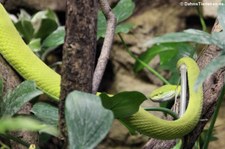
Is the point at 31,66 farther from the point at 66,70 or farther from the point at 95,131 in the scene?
the point at 95,131

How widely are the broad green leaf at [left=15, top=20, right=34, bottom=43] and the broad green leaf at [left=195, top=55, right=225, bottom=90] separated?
1.44 metres

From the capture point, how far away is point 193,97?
111 centimetres

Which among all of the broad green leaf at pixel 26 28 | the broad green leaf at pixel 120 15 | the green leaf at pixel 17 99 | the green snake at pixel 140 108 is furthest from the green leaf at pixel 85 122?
the broad green leaf at pixel 26 28

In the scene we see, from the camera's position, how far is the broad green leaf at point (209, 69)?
510mm

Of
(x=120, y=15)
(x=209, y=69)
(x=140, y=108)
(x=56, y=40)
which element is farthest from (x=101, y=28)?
(x=209, y=69)

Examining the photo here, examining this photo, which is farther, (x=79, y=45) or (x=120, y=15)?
(x=120, y=15)

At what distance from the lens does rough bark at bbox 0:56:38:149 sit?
1026 mm

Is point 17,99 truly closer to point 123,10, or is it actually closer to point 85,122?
point 85,122

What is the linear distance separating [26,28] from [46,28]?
0.09 metres

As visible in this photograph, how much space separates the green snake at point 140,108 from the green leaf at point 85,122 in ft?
Answer: 1.62

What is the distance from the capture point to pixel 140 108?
42.2 inches

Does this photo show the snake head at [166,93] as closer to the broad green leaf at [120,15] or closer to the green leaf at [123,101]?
the broad green leaf at [120,15]

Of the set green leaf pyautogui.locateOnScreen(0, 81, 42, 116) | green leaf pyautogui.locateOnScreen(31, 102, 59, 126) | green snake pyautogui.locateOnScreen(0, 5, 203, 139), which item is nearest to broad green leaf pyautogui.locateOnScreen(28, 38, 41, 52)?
green snake pyautogui.locateOnScreen(0, 5, 203, 139)

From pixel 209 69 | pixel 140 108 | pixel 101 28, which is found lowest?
pixel 140 108
